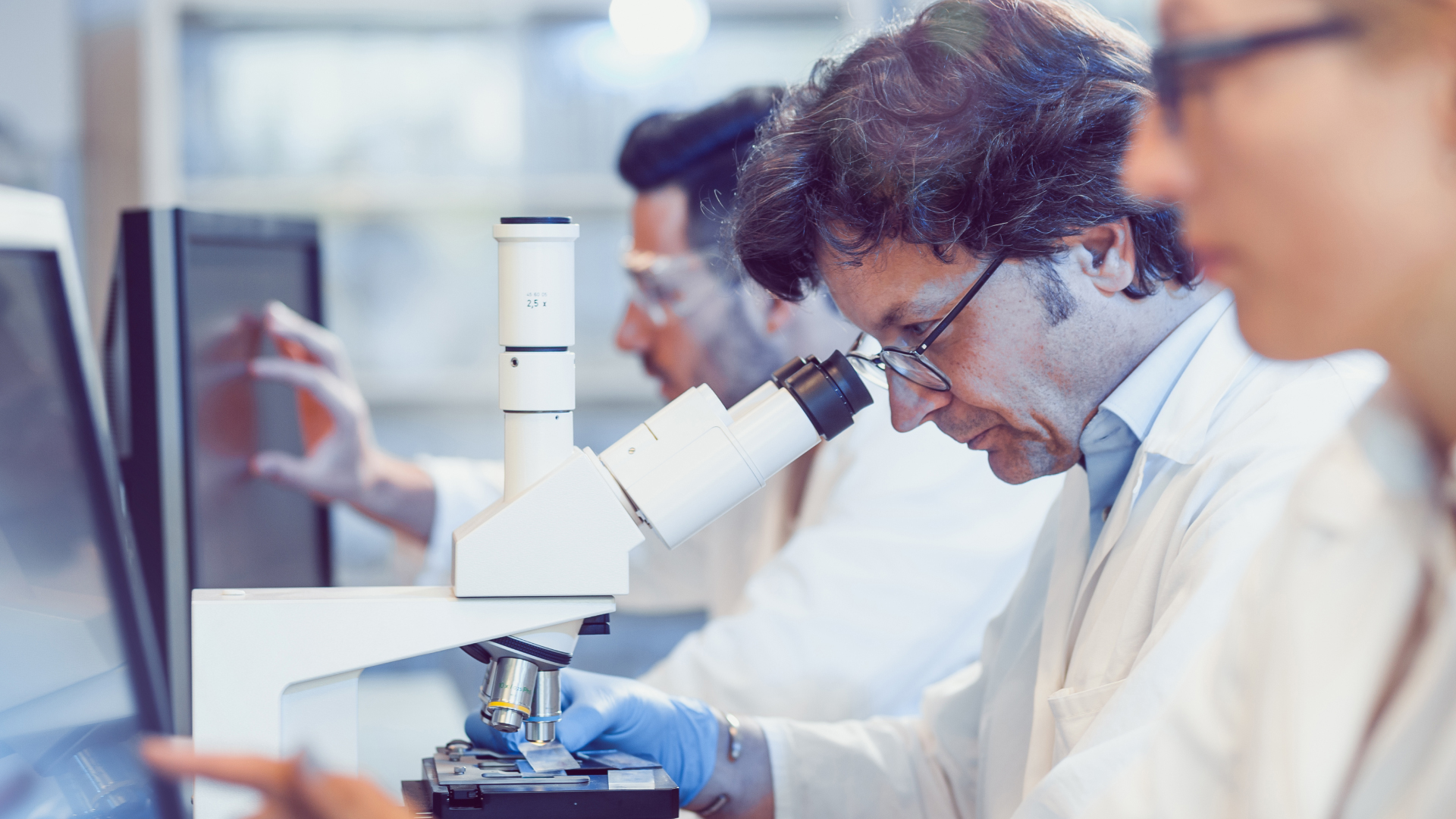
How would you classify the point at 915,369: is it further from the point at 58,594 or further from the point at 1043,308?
the point at 58,594

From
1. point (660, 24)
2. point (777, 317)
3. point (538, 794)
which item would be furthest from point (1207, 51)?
point (660, 24)

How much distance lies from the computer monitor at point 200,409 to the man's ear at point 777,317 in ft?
2.28

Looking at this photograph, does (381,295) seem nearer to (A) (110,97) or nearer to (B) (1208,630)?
(A) (110,97)

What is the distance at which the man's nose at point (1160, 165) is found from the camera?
503 mm

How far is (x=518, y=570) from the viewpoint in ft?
2.73

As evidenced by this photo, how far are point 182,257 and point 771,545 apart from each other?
3.73ft

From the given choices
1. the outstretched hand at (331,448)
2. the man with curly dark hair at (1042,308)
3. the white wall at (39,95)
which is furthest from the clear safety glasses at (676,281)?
the white wall at (39,95)

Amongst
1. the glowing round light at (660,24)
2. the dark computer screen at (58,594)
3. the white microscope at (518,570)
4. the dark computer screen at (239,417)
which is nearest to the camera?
the dark computer screen at (58,594)

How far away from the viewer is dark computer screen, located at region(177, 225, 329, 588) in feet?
3.48

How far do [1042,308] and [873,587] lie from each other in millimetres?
642

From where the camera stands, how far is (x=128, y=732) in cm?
79

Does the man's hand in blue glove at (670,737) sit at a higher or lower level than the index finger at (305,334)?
lower

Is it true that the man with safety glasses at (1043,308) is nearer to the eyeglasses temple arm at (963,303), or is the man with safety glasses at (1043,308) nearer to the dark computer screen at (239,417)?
Answer: the eyeglasses temple arm at (963,303)

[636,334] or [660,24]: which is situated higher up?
[660,24]
